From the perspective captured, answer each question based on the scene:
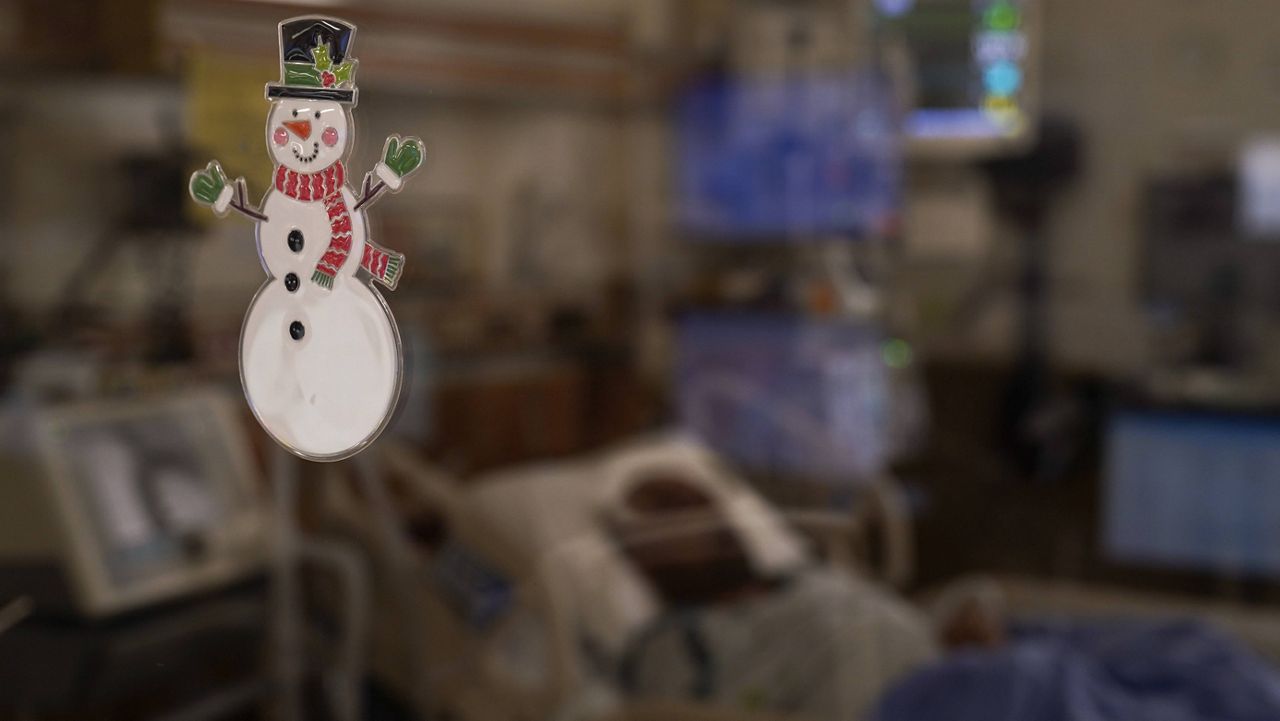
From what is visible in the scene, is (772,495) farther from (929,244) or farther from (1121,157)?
(1121,157)

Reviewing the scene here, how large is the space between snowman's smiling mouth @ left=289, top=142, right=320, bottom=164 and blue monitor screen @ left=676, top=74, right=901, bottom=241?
6.76 feet

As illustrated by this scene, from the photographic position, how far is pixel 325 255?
1.39 feet

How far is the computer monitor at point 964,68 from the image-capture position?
2.52m

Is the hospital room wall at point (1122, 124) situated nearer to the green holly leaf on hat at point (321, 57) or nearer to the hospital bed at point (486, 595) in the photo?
the hospital bed at point (486, 595)

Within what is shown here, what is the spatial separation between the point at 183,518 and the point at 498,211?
2.74 ft

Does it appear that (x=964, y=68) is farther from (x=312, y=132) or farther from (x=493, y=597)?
(x=312, y=132)

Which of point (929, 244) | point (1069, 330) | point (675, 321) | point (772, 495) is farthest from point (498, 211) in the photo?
point (1069, 330)

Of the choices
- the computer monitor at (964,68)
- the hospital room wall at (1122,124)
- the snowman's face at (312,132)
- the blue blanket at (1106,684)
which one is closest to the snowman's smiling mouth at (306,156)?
the snowman's face at (312,132)

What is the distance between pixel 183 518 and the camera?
1361mm

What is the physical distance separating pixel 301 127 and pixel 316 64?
0.02 m

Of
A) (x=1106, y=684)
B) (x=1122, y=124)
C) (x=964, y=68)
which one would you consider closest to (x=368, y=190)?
(x=1106, y=684)

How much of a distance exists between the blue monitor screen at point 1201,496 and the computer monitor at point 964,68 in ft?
2.44

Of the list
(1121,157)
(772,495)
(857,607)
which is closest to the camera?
(857,607)

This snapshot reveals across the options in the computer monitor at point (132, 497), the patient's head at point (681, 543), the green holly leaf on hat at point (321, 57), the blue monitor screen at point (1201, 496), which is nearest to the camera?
the green holly leaf on hat at point (321, 57)
